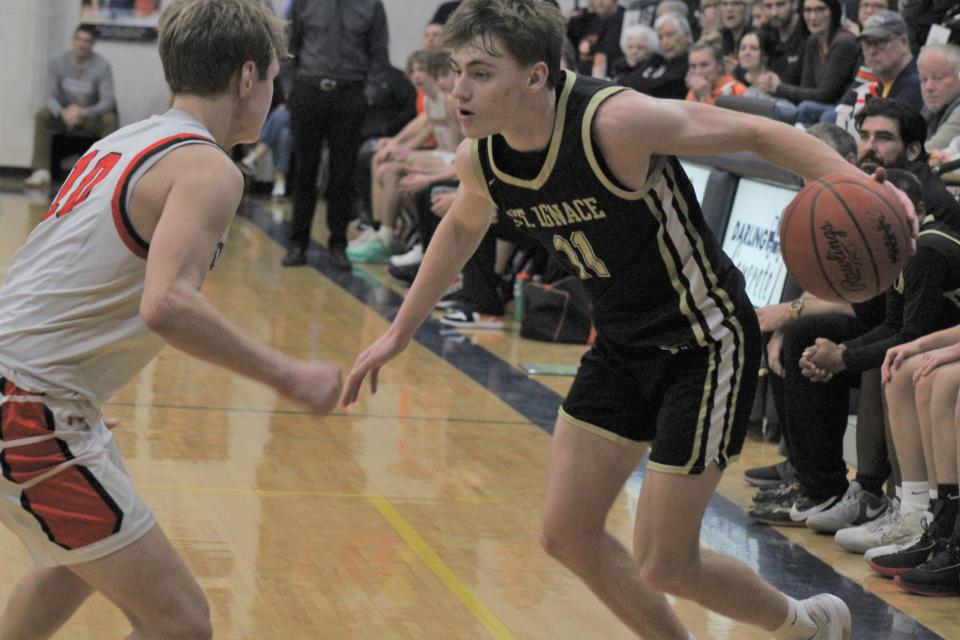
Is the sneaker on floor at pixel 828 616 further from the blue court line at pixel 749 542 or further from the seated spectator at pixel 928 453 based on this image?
the seated spectator at pixel 928 453

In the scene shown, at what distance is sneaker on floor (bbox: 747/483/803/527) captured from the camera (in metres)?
5.39

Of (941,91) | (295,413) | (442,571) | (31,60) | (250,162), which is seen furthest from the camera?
(31,60)

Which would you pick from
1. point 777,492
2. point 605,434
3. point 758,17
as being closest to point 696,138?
point 605,434

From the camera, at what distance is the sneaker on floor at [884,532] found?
4984 millimetres

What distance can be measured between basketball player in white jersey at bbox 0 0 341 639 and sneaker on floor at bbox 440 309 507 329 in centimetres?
612

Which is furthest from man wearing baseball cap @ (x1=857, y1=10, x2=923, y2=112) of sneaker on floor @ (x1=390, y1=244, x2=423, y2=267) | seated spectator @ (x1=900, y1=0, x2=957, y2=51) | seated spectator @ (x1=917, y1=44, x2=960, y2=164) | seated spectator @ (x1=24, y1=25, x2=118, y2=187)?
seated spectator @ (x1=24, y1=25, x2=118, y2=187)

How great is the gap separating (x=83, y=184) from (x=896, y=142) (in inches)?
131

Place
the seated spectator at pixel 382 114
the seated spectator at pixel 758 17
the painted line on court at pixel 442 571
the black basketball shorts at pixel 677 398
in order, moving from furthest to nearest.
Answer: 1. the seated spectator at pixel 382 114
2. the seated spectator at pixel 758 17
3. the painted line on court at pixel 442 571
4. the black basketball shorts at pixel 677 398

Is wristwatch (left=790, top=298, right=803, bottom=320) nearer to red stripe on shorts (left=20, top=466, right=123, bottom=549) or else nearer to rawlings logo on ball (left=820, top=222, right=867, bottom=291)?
rawlings logo on ball (left=820, top=222, right=867, bottom=291)

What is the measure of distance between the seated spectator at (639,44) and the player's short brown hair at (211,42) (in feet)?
28.5

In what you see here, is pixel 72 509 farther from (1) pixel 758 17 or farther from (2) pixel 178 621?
(1) pixel 758 17

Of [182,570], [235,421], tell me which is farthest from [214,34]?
[235,421]

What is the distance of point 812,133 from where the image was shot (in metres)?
5.52

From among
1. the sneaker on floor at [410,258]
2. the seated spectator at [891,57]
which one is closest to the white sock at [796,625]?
the seated spectator at [891,57]
